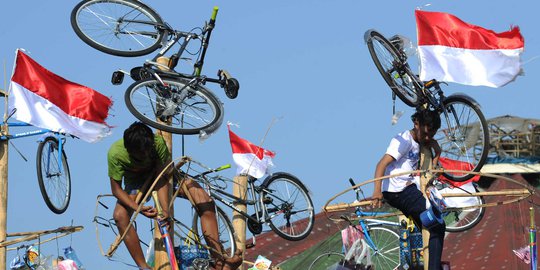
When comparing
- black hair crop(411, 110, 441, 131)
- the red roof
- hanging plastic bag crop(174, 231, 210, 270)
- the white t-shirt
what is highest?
black hair crop(411, 110, 441, 131)

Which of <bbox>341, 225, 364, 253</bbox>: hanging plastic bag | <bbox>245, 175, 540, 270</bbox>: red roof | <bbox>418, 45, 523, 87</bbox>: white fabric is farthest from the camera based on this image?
<bbox>245, 175, 540, 270</bbox>: red roof

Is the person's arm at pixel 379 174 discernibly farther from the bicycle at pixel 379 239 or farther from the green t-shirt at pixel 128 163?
the bicycle at pixel 379 239

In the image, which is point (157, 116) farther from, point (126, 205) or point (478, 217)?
point (478, 217)

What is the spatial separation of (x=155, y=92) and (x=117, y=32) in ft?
3.74

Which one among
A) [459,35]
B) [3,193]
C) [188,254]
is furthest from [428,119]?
[3,193]

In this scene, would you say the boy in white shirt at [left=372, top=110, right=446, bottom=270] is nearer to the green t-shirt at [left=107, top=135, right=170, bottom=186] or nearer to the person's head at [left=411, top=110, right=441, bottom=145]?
the person's head at [left=411, top=110, right=441, bottom=145]

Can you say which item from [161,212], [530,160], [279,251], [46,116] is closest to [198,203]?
[161,212]

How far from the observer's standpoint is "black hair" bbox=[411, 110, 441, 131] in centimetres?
1230

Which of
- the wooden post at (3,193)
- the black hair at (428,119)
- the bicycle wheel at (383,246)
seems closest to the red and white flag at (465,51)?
the black hair at (428,119)

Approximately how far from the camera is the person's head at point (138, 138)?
11508mm

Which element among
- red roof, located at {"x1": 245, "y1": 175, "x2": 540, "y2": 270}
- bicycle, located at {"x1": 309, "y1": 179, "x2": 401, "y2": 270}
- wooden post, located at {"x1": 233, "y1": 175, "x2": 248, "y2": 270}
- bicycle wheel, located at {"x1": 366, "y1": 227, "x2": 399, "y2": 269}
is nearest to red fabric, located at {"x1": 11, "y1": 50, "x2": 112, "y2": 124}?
wooden post, located at {"x1": 233, "y1": 175, "x2": 248, "y2": 270}

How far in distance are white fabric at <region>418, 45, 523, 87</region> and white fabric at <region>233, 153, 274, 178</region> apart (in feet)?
13.3

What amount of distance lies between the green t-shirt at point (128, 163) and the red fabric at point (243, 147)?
5.82 m

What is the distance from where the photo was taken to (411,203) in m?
12.4
